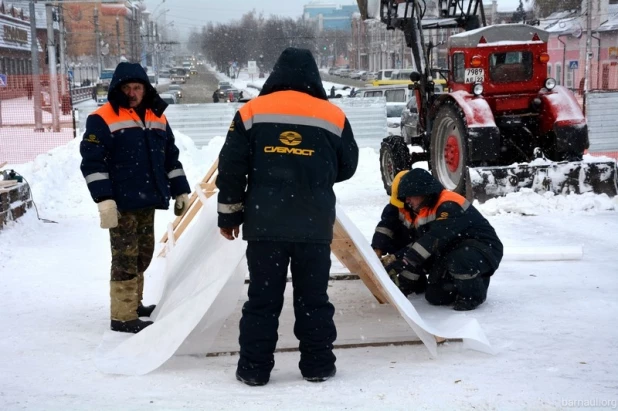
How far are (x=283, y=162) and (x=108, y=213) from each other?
1.45 m

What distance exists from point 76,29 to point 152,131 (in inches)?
3415

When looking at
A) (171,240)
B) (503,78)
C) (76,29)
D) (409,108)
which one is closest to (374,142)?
(409,108)

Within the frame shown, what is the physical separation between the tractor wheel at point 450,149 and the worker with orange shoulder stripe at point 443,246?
4405mm

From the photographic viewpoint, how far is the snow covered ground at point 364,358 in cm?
399

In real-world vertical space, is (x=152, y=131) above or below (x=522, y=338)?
above

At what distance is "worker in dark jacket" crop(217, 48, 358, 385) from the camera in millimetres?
4109

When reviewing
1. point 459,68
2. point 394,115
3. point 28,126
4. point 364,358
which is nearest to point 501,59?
point 459,68

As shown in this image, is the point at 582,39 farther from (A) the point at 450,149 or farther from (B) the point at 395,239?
(B) the point at 395,239

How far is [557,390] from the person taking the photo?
4.09m

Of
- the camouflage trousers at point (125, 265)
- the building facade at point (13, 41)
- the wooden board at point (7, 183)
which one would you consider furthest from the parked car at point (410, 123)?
the building facade at point (13, 41)

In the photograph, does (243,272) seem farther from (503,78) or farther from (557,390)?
(503,78)

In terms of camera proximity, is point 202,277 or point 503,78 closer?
point 202,277

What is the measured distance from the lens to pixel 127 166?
5.20 metres

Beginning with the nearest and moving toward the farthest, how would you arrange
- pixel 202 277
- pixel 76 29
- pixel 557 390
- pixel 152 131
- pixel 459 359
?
pixel 557 390
pixel 459 359
pixel 202 277
pixel 152 131
pixel 76 29
